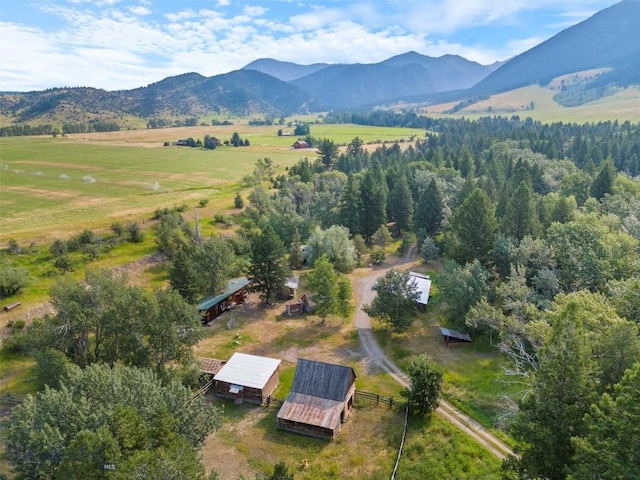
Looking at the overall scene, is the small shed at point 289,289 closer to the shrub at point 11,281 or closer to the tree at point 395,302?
the tree at point 395,302

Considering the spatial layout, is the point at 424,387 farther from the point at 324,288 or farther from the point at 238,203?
the point at 238,203

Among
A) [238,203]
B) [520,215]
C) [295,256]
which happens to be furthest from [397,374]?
[238,203]

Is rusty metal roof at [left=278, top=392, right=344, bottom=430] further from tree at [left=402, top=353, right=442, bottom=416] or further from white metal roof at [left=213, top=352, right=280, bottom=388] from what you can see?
tree at [left=402, top=353, right=442, bottom=416]

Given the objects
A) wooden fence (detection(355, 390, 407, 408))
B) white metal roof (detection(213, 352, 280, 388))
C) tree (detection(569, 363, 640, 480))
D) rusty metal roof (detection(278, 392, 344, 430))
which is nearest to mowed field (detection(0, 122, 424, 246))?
white metal roof (detection(213, 352, 280, 388))

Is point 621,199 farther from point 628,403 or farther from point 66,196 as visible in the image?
point 66,196

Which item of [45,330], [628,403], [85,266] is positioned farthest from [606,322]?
[85,266]

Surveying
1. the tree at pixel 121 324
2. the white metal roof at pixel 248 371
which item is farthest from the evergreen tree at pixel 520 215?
the tree at pixel 121 324
